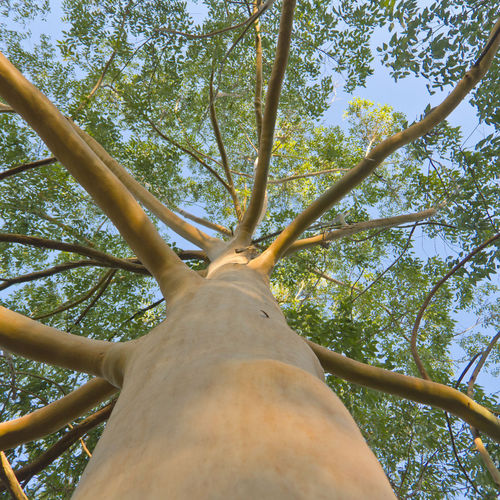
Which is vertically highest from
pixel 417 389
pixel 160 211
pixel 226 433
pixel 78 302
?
pixel 160 211

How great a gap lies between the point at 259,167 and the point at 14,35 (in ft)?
18.5

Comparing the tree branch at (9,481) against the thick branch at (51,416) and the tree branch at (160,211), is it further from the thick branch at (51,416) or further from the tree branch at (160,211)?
the tree branch at (160,211)

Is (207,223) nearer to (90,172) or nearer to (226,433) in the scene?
(90,172)

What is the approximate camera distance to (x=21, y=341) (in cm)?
106

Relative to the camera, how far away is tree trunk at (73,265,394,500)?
0.44 meters

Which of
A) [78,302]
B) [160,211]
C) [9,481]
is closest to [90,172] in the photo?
[9,481]

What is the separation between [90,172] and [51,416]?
1.02 metres

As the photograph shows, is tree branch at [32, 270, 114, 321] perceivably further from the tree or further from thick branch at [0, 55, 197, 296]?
thick branch at [0, 55, 197, 296]

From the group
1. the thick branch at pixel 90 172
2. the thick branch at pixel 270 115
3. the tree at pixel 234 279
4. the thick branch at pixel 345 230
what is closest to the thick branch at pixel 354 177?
the tree at pixel 234 279

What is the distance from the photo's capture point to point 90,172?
1277mm

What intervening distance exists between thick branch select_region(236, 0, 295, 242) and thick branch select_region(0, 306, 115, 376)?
5.11 ft

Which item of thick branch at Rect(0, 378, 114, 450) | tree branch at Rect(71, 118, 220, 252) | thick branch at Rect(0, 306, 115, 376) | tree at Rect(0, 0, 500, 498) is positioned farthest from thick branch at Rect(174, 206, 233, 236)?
thick branch at Rect(0, 306, 115, 376)

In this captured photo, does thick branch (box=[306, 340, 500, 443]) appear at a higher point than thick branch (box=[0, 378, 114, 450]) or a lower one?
lower

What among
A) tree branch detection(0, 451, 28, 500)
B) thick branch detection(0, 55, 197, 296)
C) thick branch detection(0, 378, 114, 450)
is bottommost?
tree branch detection(0, 451, 28, 500)
